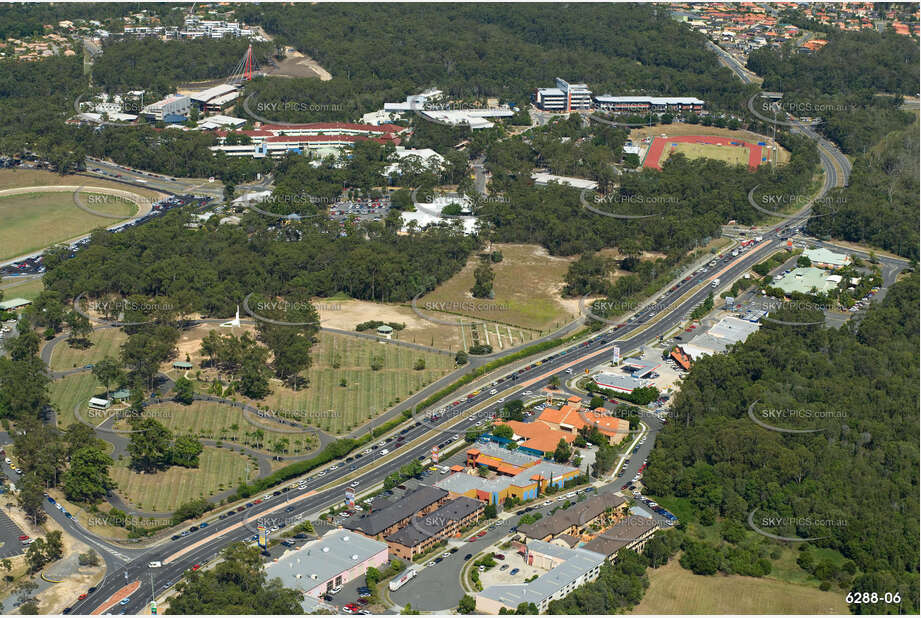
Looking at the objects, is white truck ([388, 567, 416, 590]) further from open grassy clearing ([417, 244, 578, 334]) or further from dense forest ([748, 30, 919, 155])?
dense forest ([748, 30, 919, 155])

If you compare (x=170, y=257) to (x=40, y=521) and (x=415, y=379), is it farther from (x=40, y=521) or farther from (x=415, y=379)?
(x=40, y=521)

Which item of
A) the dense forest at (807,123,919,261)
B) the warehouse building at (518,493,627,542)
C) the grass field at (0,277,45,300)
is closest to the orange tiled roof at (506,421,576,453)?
the warehouse building at (518,493,627,542)

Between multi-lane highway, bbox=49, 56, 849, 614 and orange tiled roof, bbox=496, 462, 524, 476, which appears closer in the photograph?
multi-lane highway, bbox=49, 56, 849, 614

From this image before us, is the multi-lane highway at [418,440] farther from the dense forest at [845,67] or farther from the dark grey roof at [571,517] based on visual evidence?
the dense forest at [845,67]

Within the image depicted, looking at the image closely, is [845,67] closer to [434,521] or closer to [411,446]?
[411,446]

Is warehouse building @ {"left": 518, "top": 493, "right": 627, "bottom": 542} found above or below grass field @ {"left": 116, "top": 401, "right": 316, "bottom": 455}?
above

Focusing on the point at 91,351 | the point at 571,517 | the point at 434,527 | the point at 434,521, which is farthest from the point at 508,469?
the point at 91,351

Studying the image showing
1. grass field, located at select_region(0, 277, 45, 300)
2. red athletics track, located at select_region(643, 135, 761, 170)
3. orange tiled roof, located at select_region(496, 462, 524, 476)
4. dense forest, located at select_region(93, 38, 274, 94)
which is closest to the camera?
orange tiled roof, located at select_region(496, 462, 524, 476)
